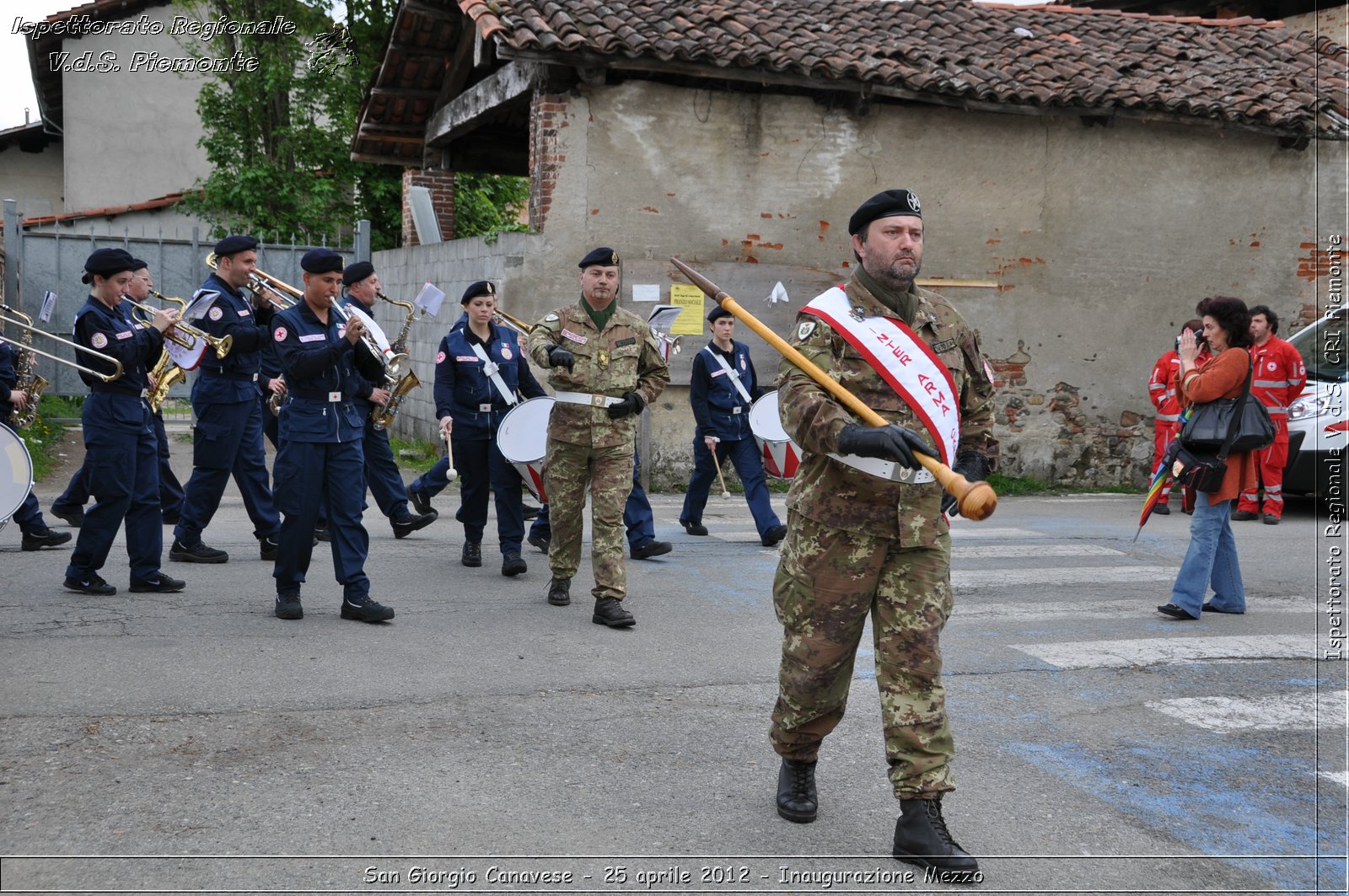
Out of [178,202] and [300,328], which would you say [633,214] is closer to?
[300,328]

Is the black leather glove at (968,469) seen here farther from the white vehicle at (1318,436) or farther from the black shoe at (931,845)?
the white vehicle at (1318,436)

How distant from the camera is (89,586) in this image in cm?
721

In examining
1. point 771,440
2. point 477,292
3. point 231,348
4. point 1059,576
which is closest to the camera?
point 231,348

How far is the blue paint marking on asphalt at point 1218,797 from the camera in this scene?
407cm

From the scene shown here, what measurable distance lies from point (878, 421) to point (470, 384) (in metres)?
5.25

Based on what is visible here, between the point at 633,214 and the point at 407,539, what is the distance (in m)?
4.72

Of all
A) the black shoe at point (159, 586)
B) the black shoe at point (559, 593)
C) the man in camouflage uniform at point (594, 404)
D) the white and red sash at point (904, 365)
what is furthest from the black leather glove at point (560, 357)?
the white and red sash at point (904, 365)

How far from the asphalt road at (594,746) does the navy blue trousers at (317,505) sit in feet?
0.99

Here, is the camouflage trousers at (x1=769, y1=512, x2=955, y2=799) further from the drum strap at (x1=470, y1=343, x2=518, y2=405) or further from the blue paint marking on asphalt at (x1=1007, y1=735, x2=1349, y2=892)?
the drum strap at (x1=470, y1=343, x2=518, y2=405)

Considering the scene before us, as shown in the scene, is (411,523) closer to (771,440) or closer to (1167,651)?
(771,440)

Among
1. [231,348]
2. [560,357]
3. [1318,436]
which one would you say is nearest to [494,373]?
[560,357]

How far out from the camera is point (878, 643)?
157 inches

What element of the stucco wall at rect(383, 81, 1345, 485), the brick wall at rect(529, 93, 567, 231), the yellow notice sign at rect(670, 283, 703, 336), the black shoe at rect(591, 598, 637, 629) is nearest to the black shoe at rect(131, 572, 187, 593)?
the black shoe at rect(591, 598, 637, 629)

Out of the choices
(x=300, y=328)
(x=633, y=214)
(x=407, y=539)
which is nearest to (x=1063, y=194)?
(x=633, y=214)
